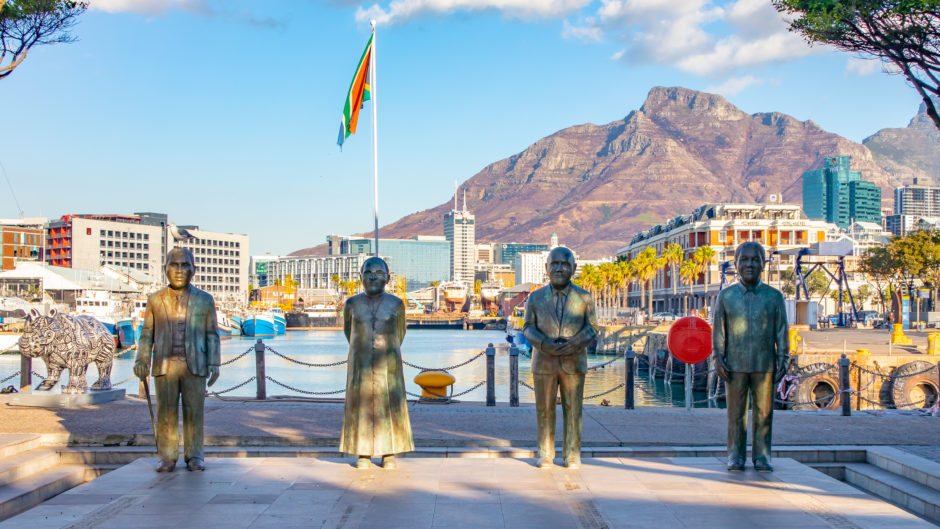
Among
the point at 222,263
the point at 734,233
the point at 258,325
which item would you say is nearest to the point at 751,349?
the point at 734,233

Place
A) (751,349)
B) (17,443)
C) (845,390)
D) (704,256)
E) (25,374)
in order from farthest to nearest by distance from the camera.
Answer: (704,256)
(25,374)
(845,390)
(17,443)
(751,349)

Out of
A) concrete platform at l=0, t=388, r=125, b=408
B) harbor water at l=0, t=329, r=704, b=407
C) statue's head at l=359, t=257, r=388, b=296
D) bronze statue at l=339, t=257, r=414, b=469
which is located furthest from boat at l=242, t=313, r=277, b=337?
statue's head at l=359, t=257, r=388, b=296

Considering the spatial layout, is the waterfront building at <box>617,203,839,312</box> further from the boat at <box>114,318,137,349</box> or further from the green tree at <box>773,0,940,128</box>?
the green tree at <box>773,0,940,128</box>

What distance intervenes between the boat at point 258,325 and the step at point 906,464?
9785cm

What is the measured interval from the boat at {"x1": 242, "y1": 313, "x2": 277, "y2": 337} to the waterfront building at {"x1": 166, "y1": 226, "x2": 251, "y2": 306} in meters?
63.3

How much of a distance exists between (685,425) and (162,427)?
7709 millimetres

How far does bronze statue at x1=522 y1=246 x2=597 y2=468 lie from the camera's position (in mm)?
8484

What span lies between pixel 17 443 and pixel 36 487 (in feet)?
5.29

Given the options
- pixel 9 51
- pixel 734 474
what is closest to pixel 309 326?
pixel 9 51

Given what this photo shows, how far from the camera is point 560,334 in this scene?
337 inches

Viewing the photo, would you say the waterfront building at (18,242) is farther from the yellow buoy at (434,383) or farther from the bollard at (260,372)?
the yellow buoy at (434,383)

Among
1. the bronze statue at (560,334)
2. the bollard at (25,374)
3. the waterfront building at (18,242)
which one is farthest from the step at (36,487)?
the waterfront building at (18,242)

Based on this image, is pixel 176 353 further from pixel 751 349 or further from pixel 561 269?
pixel 751 349

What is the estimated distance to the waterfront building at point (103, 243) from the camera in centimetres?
14600
